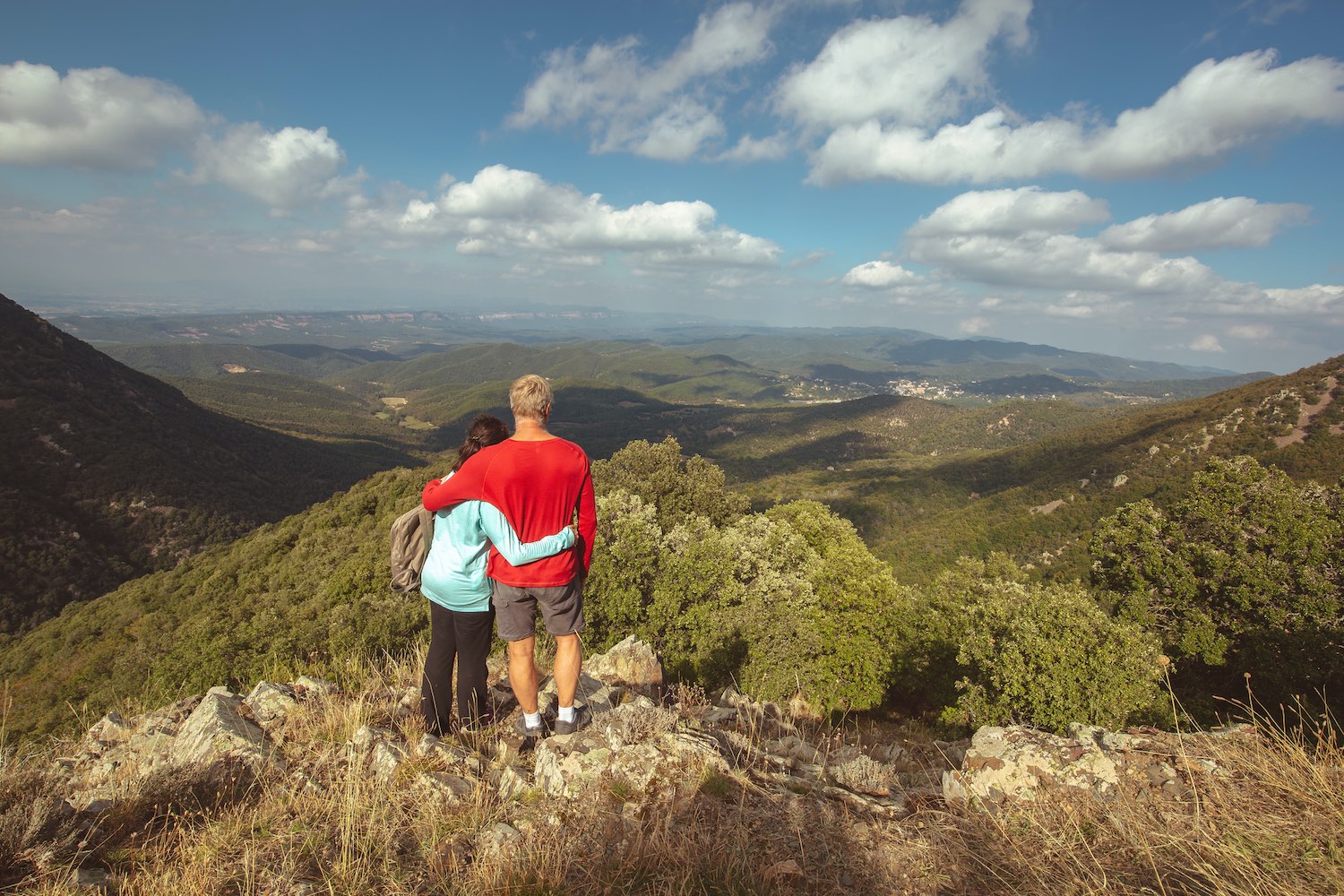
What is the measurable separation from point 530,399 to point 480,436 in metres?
0.71

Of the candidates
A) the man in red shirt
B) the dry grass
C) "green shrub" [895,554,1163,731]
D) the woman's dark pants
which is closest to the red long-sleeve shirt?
the man in red shirt

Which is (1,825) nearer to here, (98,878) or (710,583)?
(98,878)

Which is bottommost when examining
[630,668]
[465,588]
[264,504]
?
[264,504]

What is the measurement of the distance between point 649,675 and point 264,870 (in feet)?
18.1

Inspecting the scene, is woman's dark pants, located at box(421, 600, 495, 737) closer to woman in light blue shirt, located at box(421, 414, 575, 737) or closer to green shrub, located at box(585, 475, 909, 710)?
woman in light blue shirt, located at box(421, 414, 575, 737)

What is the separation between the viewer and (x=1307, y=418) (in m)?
62.0

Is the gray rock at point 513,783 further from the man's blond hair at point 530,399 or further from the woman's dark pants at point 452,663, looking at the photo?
the man's blond hair at point 530,399

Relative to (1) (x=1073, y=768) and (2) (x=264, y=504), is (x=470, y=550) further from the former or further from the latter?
(2) (x=264, y=504)

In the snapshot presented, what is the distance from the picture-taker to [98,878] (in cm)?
289

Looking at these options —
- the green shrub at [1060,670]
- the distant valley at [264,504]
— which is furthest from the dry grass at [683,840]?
the green shrub at [1060,670]

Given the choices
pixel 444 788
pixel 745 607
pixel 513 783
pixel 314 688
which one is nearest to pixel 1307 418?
pixel 745 607

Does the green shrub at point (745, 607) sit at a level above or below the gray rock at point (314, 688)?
below

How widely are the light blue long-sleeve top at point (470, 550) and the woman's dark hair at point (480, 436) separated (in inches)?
22.0

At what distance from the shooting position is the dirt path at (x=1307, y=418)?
59.1 metres
